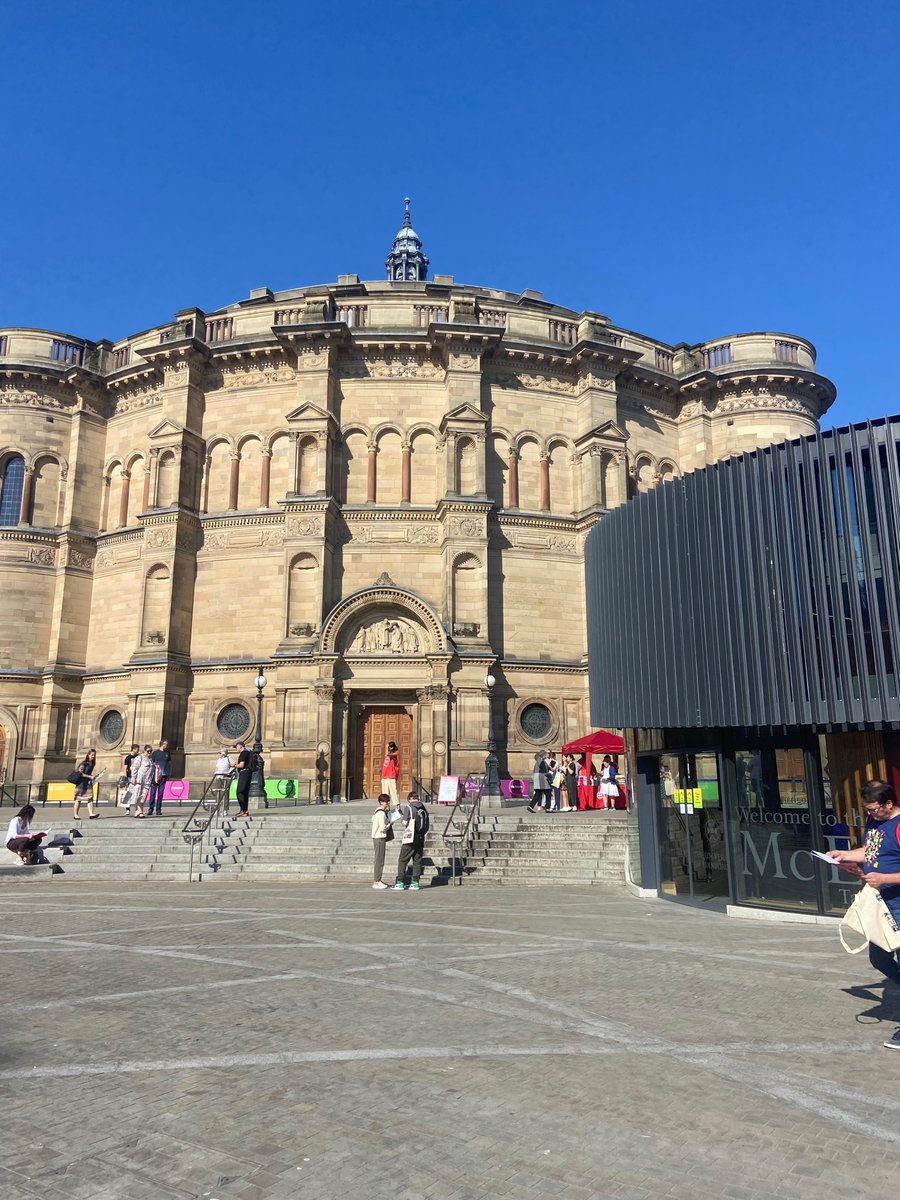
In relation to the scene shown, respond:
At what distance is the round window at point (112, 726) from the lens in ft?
99.3

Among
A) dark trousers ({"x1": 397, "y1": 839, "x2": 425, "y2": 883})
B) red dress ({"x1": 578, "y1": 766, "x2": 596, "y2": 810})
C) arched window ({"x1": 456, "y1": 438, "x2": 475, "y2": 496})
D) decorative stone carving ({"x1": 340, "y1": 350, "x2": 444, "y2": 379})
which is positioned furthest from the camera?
decorative stone carving ({"x1": 340, "y1": 350, "x2": 444, "y2": 379})

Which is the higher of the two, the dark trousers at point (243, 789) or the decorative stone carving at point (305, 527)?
the decorative stone carving at point (305, 527)

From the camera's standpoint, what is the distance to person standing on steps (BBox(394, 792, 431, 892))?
47.5ft

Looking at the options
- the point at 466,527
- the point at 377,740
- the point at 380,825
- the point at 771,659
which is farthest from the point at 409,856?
the point at 466,527

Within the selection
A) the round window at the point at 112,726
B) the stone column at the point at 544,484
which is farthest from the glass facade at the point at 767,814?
the round window at the point at 112,726

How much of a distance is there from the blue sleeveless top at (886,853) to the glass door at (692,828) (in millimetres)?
6623

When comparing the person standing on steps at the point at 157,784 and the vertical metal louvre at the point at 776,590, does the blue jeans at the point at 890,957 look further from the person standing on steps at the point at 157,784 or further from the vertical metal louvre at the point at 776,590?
the person standing on steps at the point at 157,784

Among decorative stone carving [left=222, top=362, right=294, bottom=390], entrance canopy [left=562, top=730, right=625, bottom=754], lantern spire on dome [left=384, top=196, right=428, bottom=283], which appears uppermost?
lantern spire on dome [left=384, top=196, right=428, bottom=283]

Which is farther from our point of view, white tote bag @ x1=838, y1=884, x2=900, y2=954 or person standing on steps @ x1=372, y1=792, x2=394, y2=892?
person standing on steps @ x1=372, y1=792, x2=394, y2=892

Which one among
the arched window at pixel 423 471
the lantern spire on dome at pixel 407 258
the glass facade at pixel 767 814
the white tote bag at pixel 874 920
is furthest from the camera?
the lantern spire on dome at pixel 407 258

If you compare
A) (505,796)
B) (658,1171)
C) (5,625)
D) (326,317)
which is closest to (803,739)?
(658,1171)

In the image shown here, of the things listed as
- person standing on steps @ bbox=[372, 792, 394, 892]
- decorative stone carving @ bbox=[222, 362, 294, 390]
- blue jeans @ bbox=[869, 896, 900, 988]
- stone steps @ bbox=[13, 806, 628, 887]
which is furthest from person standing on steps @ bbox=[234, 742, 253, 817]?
decorative stone carving @ bbox=[222, 362, 294, 390]

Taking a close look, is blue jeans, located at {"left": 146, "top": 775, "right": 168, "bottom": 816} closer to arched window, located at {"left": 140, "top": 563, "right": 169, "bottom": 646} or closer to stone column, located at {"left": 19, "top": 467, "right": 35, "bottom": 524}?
arched window, located at {"left": 140, "top": 563, "right": 169, "bottom": 646}

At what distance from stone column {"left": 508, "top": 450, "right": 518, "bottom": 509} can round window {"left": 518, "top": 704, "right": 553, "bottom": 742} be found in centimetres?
746
